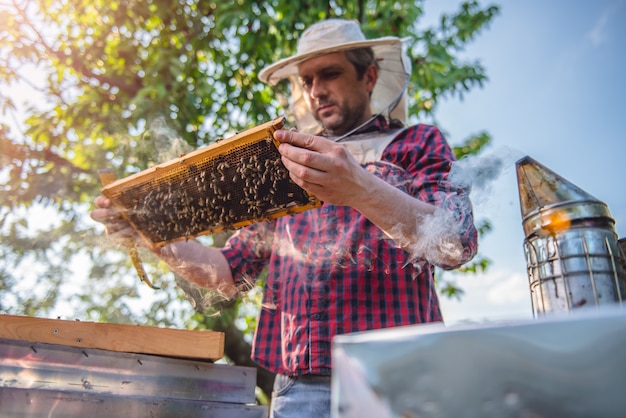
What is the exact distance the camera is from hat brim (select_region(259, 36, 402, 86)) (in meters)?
2.86

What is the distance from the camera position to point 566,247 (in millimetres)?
1451

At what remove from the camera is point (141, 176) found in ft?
8.22

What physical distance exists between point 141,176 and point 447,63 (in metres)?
3.91

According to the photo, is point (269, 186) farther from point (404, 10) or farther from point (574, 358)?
point (404, 10)

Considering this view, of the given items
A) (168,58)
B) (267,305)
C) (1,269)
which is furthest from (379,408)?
(1,269)

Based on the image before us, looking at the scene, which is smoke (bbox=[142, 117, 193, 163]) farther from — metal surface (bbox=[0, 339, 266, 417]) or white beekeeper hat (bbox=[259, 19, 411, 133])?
metal surface (bbox=[0, 339, 266, 417])

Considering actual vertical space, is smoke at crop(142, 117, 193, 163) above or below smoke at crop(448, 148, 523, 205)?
above

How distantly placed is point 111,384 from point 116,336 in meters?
0.18

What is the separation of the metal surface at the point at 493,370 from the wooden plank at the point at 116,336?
1443mm

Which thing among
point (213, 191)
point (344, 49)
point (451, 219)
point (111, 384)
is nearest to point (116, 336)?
point (111, 384)

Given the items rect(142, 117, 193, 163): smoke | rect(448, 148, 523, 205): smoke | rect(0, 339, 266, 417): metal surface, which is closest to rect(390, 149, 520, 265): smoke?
rect(448, 148, 523, 205): smoke

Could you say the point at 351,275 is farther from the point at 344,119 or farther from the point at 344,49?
the point at 344,49

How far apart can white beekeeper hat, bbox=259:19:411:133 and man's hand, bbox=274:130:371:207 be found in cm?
103

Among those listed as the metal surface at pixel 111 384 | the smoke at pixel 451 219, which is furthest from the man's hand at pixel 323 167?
the metal surface at pixel 111 384
